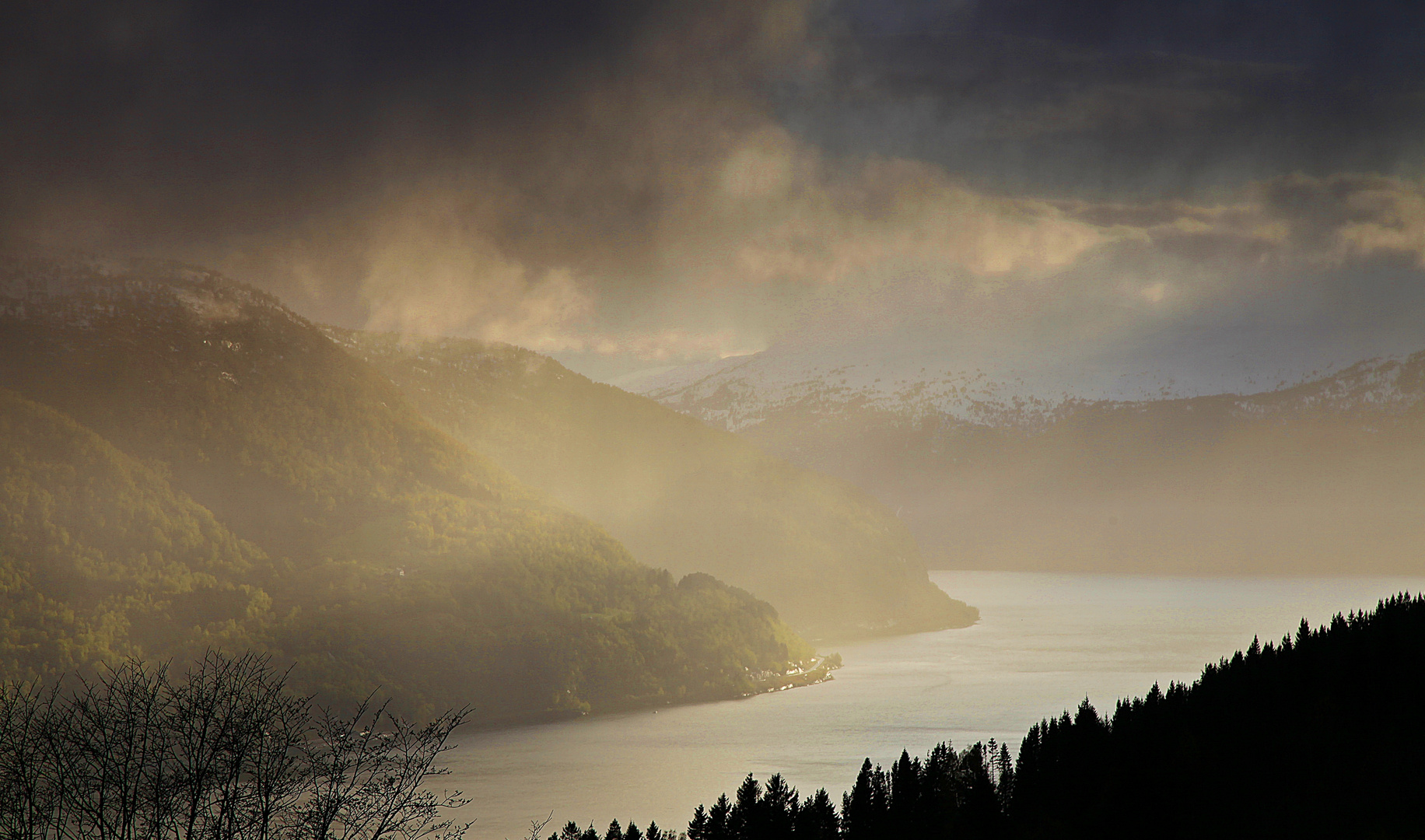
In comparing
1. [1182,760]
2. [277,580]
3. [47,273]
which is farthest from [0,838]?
[47,273]

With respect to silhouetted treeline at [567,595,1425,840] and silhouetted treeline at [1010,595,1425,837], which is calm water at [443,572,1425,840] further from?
silhouetted treeline at [1010,595,1425,837]

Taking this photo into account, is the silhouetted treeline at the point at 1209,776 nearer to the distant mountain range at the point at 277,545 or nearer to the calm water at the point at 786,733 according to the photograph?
the calm water at the point at 786,733

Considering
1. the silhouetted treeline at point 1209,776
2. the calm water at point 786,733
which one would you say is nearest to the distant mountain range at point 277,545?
the calm water at point 786,733

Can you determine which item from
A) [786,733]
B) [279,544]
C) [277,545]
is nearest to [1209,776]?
[786,733]

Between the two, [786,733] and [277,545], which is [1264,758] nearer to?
[786,733]

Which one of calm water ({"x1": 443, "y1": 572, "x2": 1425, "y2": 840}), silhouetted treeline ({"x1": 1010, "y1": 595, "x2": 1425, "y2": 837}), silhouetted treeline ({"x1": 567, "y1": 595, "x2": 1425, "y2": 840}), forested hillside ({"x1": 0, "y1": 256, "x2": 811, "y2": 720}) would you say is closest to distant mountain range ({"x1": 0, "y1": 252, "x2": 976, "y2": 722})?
forested hillside ({"x1": 0, "y1": 256, "x2": 811, "y2": 720})
